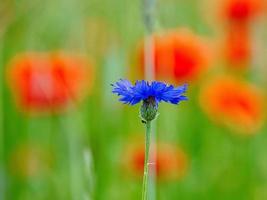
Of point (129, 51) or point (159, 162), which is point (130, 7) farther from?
point (159, 162)

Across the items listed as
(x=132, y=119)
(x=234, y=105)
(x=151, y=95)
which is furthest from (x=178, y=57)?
(x=151, y=95)

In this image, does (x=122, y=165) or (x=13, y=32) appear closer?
(x=122, y=165)

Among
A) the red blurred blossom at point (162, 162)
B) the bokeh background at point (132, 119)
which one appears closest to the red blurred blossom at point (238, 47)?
the bokeh background at point (132, 119)

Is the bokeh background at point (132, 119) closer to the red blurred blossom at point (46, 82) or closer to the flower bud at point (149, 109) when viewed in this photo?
the red blurred blossom at point (46, 82)

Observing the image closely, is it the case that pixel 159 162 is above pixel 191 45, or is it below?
below

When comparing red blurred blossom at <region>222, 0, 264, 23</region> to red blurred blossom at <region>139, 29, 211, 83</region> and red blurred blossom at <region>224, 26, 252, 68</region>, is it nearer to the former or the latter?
red blurred blossom at <region>224, 26, 252, 68</region>

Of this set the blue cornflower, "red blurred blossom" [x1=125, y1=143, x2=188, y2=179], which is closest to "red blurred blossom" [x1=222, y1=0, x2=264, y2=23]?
"red blurred blossom" [x1=125, y1=143, x2=188, y2=179]

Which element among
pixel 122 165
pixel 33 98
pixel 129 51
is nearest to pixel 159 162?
pixel 122 165
